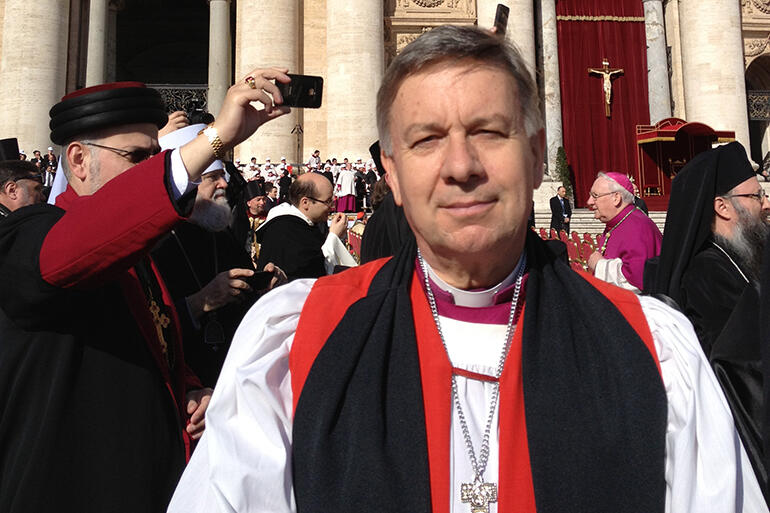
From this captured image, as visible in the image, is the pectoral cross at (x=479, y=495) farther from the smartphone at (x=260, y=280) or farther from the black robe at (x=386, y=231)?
the black robe at (x=386, y=231)

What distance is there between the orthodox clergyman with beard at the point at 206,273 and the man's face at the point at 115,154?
554mm

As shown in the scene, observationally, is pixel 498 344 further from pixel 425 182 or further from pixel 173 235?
pixel 173 235

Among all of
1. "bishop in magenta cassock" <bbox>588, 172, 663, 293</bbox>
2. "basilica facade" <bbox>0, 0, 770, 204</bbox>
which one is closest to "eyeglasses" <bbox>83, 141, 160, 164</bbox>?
"bishop in magenta cassock" <bbox>588, 172, 663, 293</bbox>

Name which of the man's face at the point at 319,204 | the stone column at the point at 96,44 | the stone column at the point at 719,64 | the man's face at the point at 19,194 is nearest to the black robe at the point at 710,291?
the man's face at the point at 319,204

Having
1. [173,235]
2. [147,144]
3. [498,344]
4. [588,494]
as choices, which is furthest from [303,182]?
[588,494]

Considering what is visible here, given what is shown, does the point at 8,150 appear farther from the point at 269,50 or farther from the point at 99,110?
the point at 269,50

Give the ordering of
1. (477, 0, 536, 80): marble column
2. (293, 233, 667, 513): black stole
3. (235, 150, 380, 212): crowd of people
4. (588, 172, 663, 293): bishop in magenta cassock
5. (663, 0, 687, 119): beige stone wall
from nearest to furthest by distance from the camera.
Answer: (293, 233, 667, 513): black stole → (588, 172, 663, 293): bishop in magenta cassock → (235, 150, 380, 212): crowd of people → (477, 0, 536, 80): marble column → (663, 0, 687, 119): beige stone wall

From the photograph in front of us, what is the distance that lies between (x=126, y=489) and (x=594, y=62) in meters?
22.0

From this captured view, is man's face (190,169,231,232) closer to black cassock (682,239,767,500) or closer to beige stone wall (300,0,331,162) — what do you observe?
black cassock (682,239,767,500)

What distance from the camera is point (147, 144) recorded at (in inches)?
90.2

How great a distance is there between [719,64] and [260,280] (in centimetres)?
2110

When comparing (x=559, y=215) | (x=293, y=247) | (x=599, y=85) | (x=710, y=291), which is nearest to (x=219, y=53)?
(x=559, y=215)

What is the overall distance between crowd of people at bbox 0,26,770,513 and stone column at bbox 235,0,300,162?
1600cm

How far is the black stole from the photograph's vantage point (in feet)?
4.34
